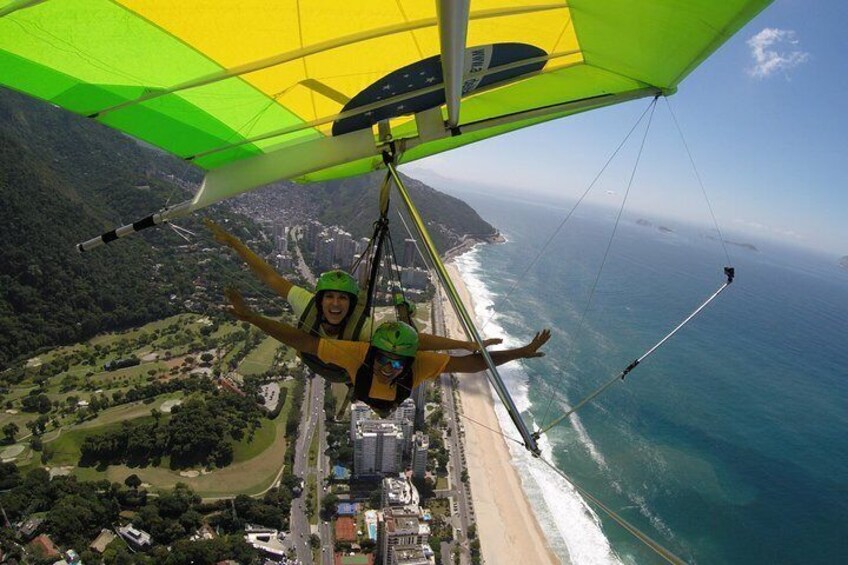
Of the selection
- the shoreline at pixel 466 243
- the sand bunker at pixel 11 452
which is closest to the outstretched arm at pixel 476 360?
the sand bunker at pixel 11 452

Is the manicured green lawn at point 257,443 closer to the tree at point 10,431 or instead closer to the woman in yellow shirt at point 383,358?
the tree at point 10,431

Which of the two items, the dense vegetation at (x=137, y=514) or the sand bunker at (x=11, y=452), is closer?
the dense vegetation at (x=137, y=514)

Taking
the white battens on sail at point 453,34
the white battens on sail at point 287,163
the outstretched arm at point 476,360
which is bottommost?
the outstretched arm at point 476,360

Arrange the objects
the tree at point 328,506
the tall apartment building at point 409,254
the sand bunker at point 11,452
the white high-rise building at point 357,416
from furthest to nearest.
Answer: the tall apartment building at point 409,254 → the white high-rise building at point 357,416 → the sand bunker at point 11,452 → the tree at point 328,506

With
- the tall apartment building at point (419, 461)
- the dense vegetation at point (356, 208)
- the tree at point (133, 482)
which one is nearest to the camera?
the tree at point (133, 482)

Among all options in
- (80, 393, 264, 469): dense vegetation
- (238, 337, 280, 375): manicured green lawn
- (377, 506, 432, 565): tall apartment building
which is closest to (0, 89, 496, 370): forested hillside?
(238, 337, 280, 375): manicured green lawn

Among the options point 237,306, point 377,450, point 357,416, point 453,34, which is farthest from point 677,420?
point 453,34

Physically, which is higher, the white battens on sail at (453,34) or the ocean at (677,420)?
the white battens on sail at (453,34)

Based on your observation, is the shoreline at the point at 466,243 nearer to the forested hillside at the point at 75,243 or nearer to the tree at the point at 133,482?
the forested hillside at the point at 75,243
